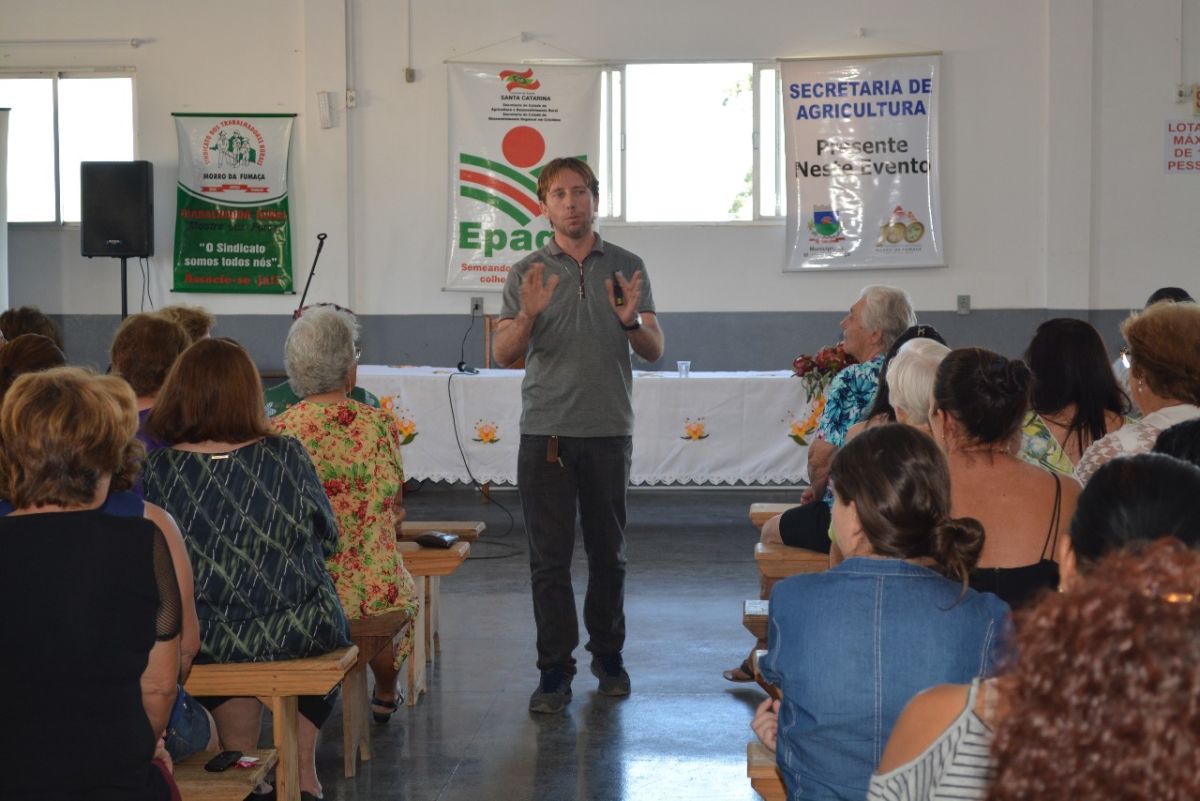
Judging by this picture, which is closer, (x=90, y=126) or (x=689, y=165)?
(x=689, y=165)

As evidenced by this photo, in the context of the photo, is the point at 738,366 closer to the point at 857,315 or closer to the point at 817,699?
the point at 857,315

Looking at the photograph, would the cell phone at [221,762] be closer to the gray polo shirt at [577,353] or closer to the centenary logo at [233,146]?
the gray polo shirt at [577,353]

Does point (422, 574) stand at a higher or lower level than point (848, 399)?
lower

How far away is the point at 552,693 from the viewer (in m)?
4.49

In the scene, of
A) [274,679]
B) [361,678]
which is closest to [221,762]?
[274,679]

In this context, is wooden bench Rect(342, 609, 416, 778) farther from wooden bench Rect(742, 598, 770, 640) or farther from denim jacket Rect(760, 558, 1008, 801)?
denim jacket Rect(760, 558, 1008, 801)

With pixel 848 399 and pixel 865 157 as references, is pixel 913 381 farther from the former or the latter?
pixel 865 157

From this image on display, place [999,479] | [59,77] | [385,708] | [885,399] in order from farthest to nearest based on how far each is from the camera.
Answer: [59,77] < [385,708] < [885,399] < [999,479]

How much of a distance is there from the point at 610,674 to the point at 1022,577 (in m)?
2.07

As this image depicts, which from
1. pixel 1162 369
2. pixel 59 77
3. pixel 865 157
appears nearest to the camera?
pixel 1162 369

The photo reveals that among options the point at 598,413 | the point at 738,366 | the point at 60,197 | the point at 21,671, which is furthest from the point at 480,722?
the point at 60,197

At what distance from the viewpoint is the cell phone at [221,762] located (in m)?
2.84

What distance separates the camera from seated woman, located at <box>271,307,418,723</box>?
380 centimetres

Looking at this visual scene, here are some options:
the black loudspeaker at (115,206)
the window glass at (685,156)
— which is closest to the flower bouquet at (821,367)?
the window glass at (685,156)
